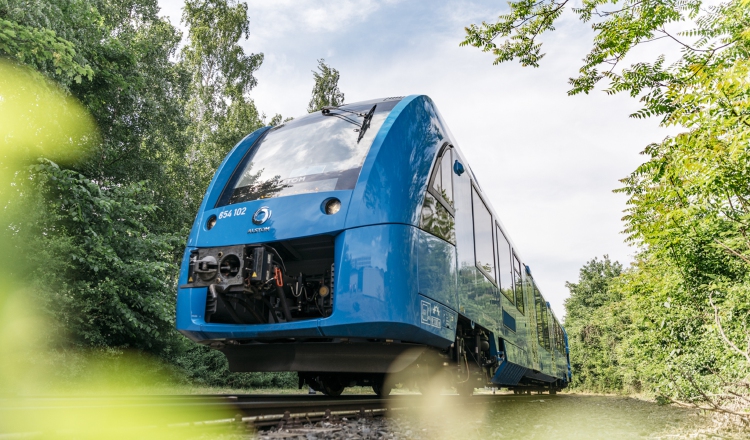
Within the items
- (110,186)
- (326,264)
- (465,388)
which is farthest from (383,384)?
(110,186)

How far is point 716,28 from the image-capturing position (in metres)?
5.33

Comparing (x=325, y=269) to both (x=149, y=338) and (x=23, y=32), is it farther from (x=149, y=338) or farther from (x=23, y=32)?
(x=149, y=338)

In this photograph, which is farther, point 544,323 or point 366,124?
point 544,323

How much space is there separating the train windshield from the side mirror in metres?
1.14

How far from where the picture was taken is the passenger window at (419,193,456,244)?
4715 millimetres

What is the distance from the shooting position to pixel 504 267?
8.37 m

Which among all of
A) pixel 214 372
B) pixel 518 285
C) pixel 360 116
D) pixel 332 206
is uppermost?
pixel 360 116

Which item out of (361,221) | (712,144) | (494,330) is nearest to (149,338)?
(494,330)

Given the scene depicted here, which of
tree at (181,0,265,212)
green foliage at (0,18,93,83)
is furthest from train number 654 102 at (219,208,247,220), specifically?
tree at (181,0,265,212)

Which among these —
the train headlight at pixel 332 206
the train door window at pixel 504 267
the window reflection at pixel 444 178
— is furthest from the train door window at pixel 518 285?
the train headlight at pixel 332 206

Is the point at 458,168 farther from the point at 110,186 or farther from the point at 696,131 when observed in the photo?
the point at 110,186

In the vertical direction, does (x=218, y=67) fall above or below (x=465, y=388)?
above

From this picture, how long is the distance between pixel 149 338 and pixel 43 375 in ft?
9.04

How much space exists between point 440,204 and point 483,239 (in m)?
2.09
